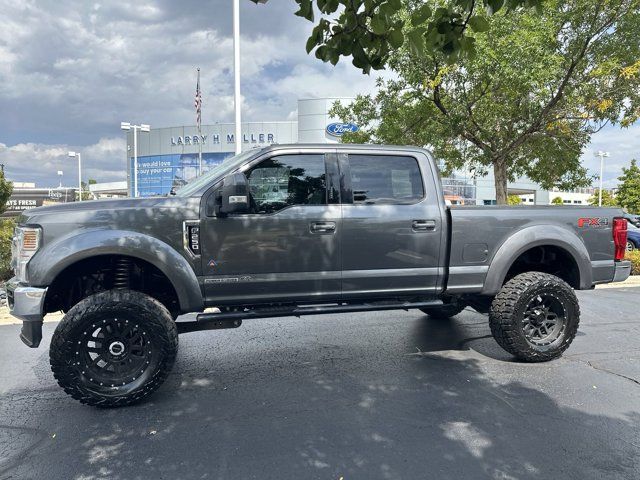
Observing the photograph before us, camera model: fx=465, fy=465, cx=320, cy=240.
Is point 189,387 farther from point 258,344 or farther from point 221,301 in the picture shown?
point 258,344

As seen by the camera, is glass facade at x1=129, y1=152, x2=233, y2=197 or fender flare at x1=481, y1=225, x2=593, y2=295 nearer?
fender flare at x1=481, y1=225, x2=593, y2=295

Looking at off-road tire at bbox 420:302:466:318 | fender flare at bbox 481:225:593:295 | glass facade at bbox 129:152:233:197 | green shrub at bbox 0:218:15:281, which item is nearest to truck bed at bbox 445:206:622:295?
fender flare at bbox 481:225:593:295

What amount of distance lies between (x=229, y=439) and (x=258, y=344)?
2237 millimetres

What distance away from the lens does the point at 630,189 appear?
33469 millimetres

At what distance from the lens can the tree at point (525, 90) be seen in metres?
8.59

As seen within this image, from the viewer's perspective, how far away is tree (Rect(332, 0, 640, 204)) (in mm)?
8594

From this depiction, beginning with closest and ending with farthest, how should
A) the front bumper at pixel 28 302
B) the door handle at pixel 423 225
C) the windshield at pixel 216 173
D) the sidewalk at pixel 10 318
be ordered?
the front bumper at pixel 28 302 < the windshield at pixel 216 173 < the door handle at pixel 423 225 < the sidewalk at pixel 10 318

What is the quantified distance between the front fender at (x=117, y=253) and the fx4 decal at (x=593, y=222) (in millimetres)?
3834

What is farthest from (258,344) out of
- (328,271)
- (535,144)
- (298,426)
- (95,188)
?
(95,188)

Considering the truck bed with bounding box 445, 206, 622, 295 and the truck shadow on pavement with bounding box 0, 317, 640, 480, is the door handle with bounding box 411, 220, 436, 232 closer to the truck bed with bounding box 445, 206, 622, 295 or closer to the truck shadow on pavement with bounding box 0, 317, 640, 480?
the truck bed with bounding box 445, 206, 622, 295

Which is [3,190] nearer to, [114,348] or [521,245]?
[114,348]

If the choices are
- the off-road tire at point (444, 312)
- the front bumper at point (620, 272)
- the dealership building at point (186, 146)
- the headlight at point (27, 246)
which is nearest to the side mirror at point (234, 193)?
the headlight at point (27, 246)

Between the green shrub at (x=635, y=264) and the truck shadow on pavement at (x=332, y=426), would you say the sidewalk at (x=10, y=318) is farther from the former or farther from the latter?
the green shrub at (x=635, y=264)

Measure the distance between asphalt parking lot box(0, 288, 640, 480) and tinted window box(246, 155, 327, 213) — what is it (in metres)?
1.62
